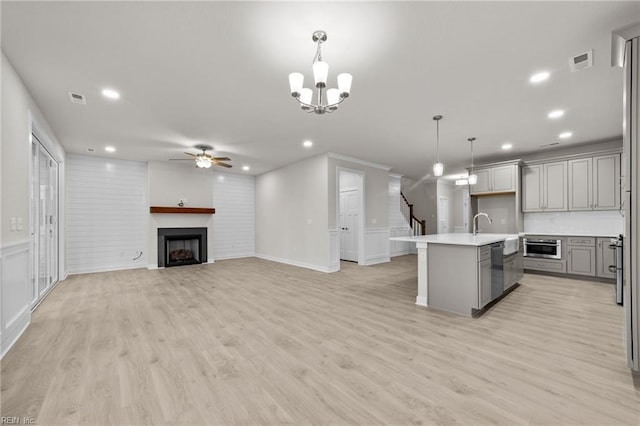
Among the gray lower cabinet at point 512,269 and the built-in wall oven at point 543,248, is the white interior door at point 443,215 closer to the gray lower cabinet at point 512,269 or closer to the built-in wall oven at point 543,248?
the built-in wall oven at point 543,248

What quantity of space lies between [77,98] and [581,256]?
8.76 meters

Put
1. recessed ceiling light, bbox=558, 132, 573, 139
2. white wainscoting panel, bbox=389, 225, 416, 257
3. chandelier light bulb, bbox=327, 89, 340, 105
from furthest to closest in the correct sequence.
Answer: white wainscoting panel, bbox=389, 225, 416, 257 → recessed ceiling light, bbox=558, 132, 573, 139 → chandelier light bulb, bbox=327, 89, 340, 105

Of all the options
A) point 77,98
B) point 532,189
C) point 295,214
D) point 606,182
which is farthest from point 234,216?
point 606,182

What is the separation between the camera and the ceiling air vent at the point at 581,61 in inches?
99.9

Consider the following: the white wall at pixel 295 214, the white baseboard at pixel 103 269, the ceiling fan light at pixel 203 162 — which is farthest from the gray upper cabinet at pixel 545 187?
the white baseboard at pixel 103 269

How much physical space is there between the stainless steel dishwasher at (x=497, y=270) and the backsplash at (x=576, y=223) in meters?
3.02

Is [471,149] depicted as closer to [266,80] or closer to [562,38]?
[562,38]

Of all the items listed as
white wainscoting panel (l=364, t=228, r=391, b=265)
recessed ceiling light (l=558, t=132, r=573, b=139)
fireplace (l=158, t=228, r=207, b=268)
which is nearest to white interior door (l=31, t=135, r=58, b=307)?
fireplace (l=158, t=228, r=207, b=268)

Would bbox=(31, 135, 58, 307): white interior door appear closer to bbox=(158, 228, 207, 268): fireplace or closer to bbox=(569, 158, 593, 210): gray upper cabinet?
bbox=(158, 228, 207, 268): fireplace

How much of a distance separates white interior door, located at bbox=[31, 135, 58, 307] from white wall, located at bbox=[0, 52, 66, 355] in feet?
3.12

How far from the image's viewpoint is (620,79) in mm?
3010

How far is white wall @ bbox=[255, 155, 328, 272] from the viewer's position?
647 cm

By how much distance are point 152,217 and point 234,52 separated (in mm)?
5937

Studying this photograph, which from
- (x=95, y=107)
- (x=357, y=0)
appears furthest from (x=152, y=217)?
(x=357, y=0)
